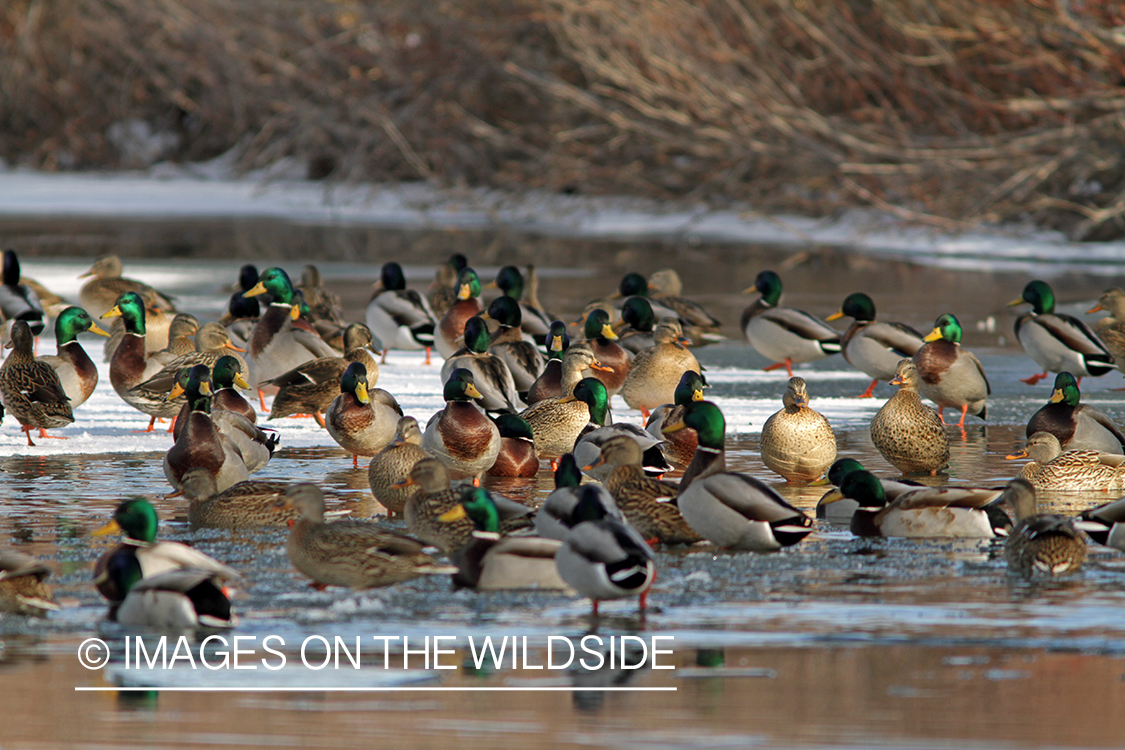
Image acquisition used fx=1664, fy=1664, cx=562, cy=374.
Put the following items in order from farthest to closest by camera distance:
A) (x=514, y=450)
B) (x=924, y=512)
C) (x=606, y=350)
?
1. (x=606, y=350)
2. (x=514, y=450)
3. (x=924, y=512)

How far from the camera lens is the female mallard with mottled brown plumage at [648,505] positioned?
6.14m

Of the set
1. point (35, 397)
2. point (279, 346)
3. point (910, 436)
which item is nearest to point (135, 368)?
point (279, 346)

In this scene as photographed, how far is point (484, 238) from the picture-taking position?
926 inches

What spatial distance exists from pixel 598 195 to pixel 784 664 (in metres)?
22.0

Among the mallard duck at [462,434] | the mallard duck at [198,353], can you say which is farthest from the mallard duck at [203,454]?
the mallard duck at [198,353]

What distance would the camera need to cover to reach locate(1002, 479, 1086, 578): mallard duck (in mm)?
5496

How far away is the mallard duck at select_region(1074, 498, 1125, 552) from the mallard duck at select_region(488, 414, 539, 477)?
2.57m

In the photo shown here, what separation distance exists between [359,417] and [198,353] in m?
2.04

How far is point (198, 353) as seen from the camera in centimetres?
923

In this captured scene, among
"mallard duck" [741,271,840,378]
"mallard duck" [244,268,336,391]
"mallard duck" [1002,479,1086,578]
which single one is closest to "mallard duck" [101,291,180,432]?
"mallard duck" [244,268,336,391]

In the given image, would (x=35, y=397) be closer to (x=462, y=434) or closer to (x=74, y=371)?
(x=74, y=371)

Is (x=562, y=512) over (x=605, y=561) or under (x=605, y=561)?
over

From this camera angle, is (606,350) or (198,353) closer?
(198,353)

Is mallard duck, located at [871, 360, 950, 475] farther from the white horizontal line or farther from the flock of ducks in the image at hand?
the white horizontal line
